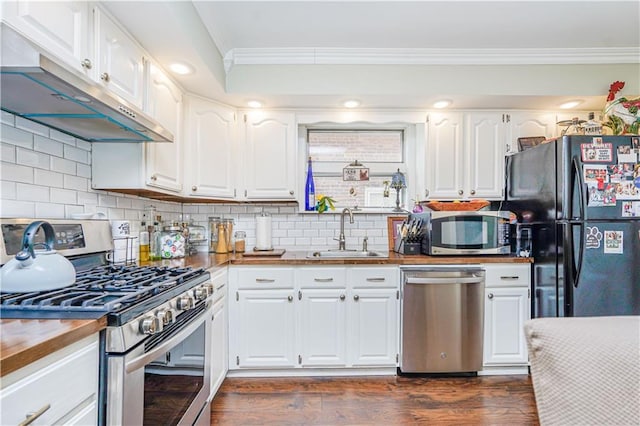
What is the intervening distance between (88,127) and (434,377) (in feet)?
8.62

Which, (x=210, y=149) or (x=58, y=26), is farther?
(x=210, y=149)

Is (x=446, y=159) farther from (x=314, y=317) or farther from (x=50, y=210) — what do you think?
(x=50, y=210)

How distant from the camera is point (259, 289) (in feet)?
7.93

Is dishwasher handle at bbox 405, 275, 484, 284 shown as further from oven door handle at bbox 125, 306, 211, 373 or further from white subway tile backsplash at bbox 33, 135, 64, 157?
white subway tile backsplash at bbox 33, 135, 64, 157

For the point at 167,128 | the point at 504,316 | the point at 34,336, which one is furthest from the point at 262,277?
the point at 504,316

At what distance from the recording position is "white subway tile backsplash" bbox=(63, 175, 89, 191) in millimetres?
1740

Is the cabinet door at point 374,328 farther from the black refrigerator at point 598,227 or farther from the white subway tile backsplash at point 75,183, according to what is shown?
the white subway tile backsplash at point 75,183

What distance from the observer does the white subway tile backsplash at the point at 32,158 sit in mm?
1470

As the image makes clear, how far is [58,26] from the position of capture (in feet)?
4.28

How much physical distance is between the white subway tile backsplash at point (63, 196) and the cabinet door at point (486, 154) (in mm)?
2750

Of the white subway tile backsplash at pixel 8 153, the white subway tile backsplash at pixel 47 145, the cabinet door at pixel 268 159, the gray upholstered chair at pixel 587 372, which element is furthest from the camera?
the cabinet door at pixel 268 159

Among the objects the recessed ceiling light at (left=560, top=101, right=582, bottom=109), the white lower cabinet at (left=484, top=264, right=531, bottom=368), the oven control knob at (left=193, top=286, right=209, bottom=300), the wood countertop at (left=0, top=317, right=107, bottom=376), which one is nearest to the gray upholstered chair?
the wood countertop at (left=0, top=317, right=107, bottom=376)

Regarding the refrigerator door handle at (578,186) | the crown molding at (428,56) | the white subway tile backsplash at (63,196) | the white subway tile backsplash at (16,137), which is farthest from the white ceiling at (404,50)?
the white subway tile backsplash at (63,196)

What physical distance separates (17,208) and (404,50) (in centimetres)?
249
